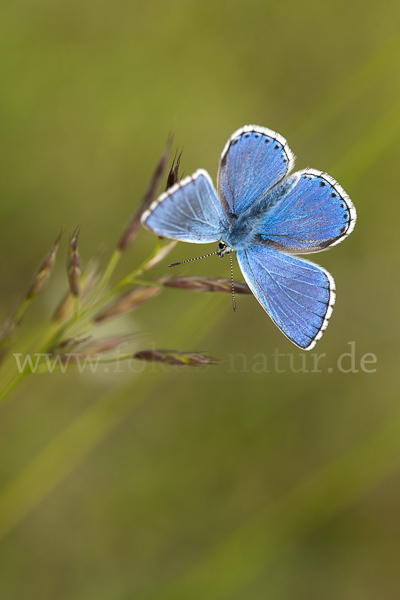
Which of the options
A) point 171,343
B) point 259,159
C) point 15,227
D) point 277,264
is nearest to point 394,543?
point 171,343

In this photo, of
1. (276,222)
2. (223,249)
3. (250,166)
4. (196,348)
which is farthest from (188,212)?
(196,348)

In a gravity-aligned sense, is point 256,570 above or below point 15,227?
below

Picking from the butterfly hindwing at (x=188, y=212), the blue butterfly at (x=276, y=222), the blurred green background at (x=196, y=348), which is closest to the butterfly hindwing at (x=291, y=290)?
the blue butterfly at (x=276, y=222)

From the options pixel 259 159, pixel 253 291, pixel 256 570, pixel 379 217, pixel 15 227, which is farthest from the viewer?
pixel 379 217

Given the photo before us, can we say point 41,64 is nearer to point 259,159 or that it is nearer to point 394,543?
point 259,159

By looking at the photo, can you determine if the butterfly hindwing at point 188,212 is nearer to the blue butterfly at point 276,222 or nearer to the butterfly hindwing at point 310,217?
the blue butterfly at point 276,222

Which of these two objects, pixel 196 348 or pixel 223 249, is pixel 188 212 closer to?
pixel 223 249

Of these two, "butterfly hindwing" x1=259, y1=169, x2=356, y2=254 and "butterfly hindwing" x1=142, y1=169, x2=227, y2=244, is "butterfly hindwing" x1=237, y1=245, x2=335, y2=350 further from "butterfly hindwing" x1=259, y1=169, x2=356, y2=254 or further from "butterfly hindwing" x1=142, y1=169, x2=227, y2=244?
"butterfly hindwing" x1=142, y1=169, x2=227, y2=244
